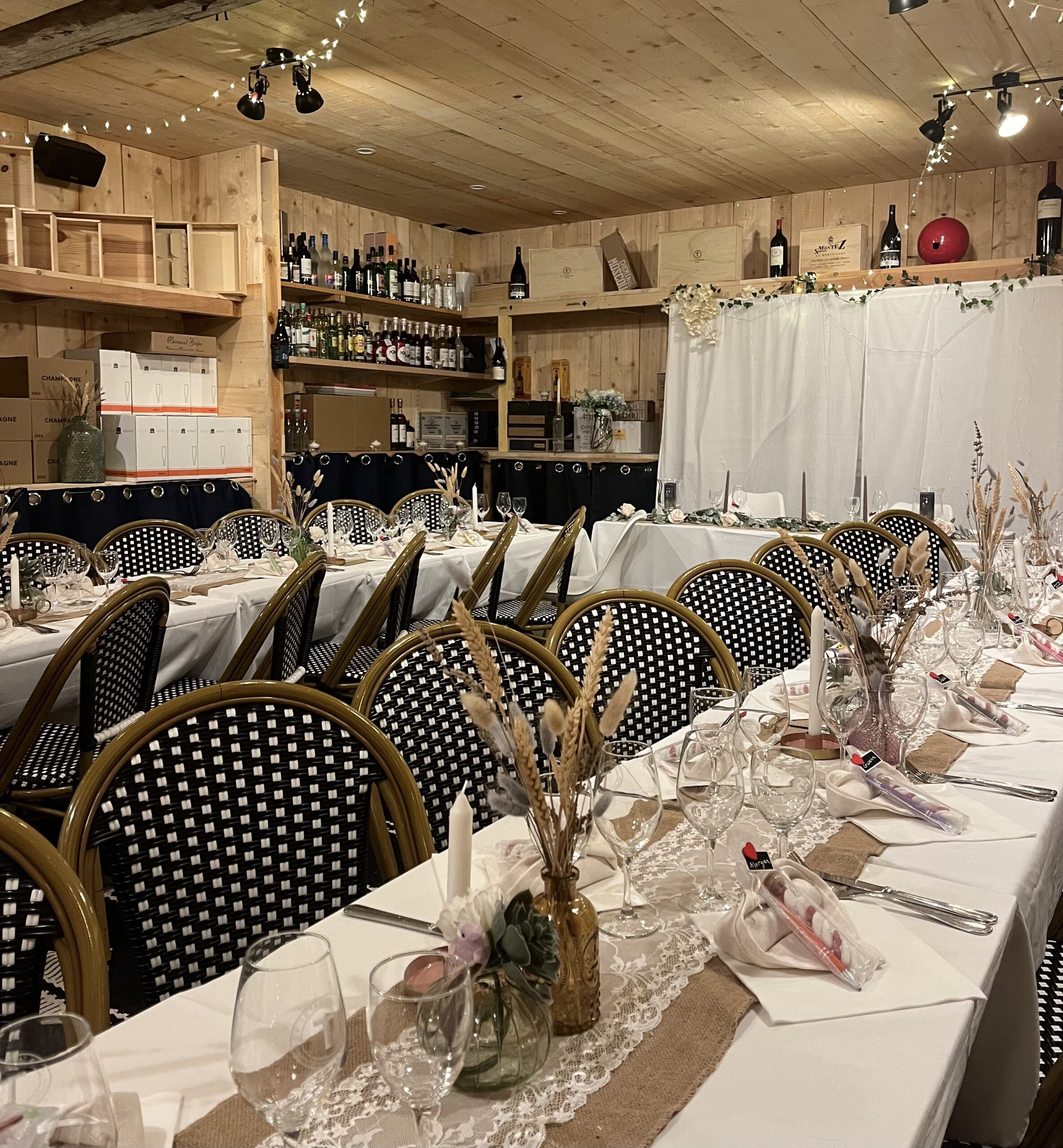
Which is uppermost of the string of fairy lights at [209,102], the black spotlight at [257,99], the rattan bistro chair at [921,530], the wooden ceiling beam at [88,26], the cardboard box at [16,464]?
the string of fairy lights at [209,102]

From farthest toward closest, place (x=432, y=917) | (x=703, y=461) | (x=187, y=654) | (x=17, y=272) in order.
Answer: (x=703, y=461) < (x=17, y=272) < (x=187, y=654) < (x=432, y=917)

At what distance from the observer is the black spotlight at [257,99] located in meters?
4.45

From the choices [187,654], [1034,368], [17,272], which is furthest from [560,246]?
[187,654]

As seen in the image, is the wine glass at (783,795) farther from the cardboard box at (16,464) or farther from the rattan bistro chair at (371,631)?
the cardboard box at (16,464)

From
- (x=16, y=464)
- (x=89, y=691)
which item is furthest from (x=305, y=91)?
(x=89, y=691)

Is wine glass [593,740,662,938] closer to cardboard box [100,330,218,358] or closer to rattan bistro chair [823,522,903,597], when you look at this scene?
rattan bistro chair [823,522,903,597]

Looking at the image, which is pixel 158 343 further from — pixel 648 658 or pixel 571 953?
pixel 571 953

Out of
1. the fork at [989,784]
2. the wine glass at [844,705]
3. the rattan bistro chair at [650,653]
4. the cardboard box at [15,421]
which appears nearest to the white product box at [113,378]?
the cardboard box at [15,421]

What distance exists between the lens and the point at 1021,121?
4.56 metres

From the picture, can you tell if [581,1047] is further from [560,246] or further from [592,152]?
[560,246]

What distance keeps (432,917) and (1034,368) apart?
560 cm

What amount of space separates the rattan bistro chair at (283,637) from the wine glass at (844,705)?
136 centimetres

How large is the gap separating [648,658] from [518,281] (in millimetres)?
5990

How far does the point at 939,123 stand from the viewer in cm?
496
